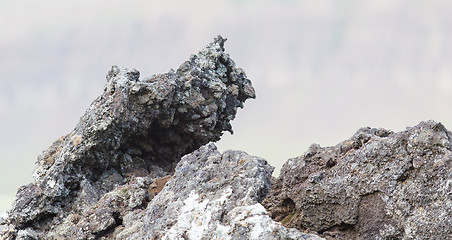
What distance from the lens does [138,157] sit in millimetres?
25688

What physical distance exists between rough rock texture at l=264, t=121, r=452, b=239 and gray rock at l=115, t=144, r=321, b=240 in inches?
57.5

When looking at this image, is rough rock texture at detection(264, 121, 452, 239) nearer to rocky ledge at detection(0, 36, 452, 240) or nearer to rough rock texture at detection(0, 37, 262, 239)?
rocky ledge at detection(0, 36, 452, 240)

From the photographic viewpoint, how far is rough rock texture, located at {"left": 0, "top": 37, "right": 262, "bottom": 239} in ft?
67.3

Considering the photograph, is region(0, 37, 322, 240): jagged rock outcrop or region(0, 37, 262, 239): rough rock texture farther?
region(0, 37, 262, 239): rough rock texture

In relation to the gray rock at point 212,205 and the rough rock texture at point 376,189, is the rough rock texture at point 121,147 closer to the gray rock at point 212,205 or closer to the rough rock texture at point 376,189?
the gray rock at point 212,205

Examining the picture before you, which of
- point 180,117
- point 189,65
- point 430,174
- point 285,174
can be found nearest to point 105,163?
point 180,117

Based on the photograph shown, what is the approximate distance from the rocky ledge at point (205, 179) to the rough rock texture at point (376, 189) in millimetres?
31

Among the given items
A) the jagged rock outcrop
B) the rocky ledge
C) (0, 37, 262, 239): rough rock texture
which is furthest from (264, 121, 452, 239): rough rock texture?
Result: (0, 37, 262, 239): rough rock texture

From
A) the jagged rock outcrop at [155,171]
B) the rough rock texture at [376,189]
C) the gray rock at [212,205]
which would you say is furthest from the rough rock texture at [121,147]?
the rough rock texture at [376,189]

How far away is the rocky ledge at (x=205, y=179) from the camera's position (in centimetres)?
1370

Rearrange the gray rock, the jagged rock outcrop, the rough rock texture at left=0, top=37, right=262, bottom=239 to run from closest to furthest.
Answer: the gray rock < the jagged rock outcrop < the rough rock texture at left=0, top=37, right=262, bottom=239

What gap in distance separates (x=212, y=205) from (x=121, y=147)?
34.1 feet

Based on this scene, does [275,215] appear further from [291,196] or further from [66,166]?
[66,166]

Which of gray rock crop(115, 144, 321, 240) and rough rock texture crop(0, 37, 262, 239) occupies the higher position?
rough rock texture crop(0, 37, 262, 239)
